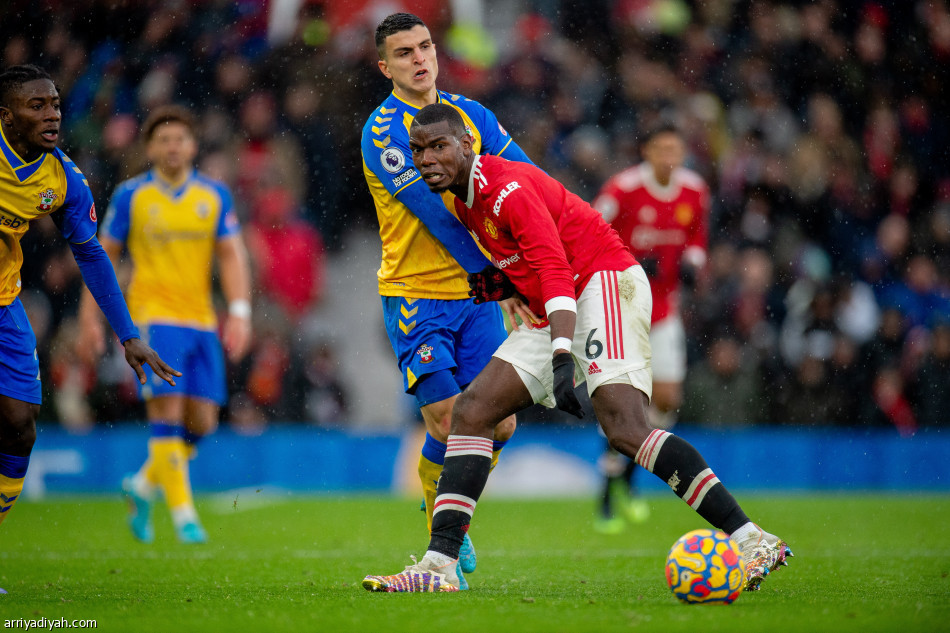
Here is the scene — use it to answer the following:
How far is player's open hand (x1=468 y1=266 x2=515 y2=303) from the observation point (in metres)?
5.68

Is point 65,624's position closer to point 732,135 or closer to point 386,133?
point 386,133

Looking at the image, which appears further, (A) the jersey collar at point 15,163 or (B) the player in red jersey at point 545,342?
(A) the jersey collar at point 15,163

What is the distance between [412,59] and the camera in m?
6.12

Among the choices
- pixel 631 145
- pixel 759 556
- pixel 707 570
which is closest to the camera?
pixel 707 570

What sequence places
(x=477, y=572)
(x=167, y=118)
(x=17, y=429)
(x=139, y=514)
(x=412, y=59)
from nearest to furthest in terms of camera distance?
(x=17, y=429) → (x=412, y=59) → (x=477, y=572) → (x=139, y=514) → (x=167, y=118)

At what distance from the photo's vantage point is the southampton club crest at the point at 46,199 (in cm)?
551

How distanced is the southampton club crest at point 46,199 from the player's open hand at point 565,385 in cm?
266

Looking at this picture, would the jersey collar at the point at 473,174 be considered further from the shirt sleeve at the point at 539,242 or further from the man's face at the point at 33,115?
the man's face at the point at 33,115

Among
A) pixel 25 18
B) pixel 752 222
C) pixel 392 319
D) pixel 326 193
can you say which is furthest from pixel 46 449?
pixel 752 222

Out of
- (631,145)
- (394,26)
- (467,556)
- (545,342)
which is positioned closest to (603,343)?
(545,342)

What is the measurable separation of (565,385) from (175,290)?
499 centimetres

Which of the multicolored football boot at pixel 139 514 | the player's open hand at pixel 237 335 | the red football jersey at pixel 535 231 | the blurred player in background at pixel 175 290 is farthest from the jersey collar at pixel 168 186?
the red football jersey at pixel 535 231

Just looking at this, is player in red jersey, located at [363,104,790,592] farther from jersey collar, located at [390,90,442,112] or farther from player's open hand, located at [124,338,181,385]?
player's open hand, located at [124,338,181,385]

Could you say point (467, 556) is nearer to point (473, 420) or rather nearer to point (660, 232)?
point (473, 420)
